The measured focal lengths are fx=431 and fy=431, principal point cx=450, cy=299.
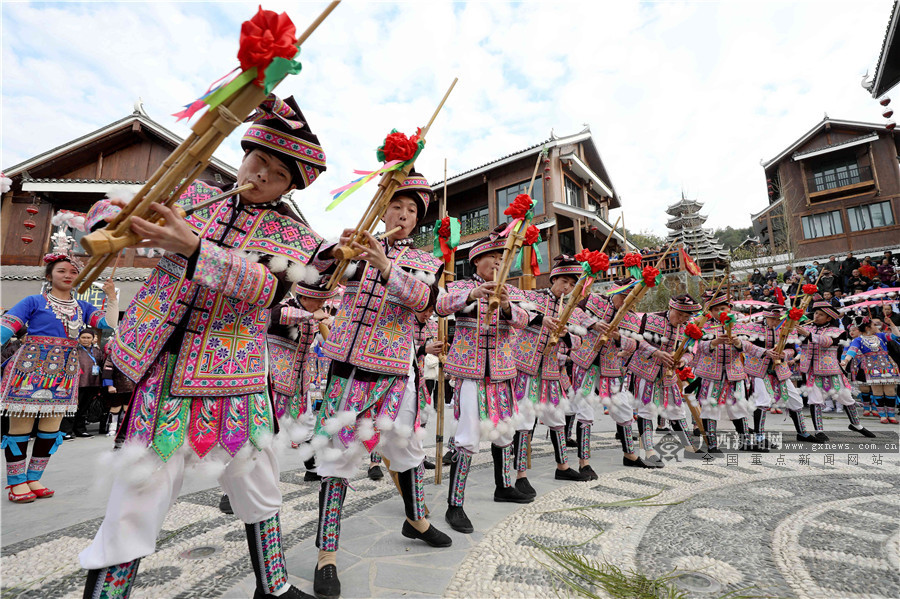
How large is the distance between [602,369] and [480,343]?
273 cm

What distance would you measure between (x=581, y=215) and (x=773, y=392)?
528 inches

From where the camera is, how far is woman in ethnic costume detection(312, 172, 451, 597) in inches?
103

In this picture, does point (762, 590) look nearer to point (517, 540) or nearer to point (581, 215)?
point (517, 540)

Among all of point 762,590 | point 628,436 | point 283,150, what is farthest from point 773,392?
point 283,150

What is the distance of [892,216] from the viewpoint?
2284 centimetres

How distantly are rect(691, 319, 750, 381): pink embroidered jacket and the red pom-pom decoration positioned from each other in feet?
4.78

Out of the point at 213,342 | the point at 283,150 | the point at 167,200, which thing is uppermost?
the point at 283,150

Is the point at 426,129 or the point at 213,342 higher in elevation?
the point at 426,129

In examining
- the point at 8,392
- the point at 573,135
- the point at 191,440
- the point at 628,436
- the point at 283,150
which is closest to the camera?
the point at 191,440

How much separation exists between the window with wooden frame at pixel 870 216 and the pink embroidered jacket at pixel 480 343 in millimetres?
29389

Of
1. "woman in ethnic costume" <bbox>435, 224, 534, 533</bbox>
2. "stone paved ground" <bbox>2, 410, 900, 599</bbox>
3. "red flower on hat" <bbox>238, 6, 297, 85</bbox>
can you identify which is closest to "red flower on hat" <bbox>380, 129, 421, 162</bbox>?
"red flower on hat" <bbox>238, 6, 297, 85</bbox>

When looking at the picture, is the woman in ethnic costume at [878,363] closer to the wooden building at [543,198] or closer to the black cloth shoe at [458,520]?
the wooden building at [543,198]

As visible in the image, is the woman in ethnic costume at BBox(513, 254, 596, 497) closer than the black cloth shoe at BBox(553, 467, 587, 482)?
Yes

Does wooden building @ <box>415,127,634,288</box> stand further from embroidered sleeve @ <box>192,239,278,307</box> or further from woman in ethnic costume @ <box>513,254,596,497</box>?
embroidered sleeve @ <box>192,239,278,307</box>
